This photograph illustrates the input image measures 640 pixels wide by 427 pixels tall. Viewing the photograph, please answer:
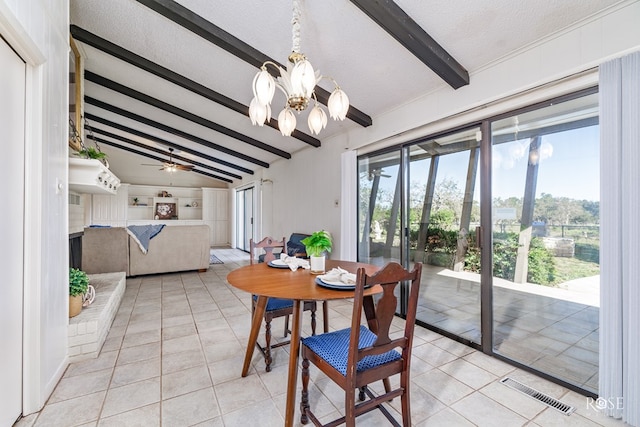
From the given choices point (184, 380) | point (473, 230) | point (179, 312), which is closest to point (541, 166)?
point (473, 230)

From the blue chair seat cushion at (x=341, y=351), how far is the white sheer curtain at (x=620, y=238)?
126 cm

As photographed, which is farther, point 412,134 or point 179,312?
point 179,312

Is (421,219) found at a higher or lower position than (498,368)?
higher

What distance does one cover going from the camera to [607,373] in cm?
159

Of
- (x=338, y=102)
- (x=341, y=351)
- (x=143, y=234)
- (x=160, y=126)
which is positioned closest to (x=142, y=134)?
(x=160, y=126)

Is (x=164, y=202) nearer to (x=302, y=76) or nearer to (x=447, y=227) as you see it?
(x=447, y=227)

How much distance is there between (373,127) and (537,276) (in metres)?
2.25

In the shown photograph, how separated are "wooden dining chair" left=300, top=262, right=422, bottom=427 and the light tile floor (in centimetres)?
38

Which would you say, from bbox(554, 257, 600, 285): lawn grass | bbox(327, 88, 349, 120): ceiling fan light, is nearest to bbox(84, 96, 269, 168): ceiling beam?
bbox(327, 88, 349, 120): ceiling fan light

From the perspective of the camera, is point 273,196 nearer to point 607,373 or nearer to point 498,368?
point 498,368

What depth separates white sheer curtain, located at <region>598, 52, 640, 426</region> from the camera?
1.51 metres

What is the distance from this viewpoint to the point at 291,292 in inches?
A: 56.4

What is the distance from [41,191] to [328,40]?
225 cm

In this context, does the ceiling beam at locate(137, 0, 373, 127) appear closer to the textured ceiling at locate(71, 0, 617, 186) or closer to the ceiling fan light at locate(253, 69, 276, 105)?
the textured ceiling at locate(71, 0, 617, 186)
